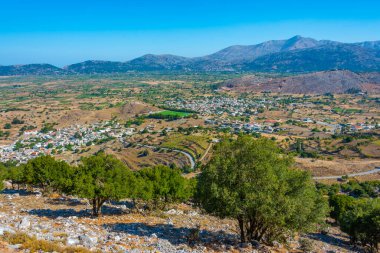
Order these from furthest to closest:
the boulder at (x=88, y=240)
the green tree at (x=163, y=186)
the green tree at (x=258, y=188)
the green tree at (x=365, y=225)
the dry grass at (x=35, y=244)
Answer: the green tree at (x=163, y=186) → the green tree at (x=365, y=225) → the green tree at (x=258, y=188) → the boulder at (x=88, y=240) → the dry grass at (x=35, y=244)

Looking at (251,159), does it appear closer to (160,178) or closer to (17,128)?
(160,178)

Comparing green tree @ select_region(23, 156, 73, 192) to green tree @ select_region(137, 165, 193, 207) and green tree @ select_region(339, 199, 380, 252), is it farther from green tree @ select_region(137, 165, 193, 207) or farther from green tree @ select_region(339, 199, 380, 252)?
green tree @ select_region(339, 199, 380, 252)

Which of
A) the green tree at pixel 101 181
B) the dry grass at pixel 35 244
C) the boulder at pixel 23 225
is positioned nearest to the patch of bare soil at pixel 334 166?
the green tree at pixel 101 181

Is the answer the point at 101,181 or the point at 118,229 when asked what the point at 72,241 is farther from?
the point at 101,181

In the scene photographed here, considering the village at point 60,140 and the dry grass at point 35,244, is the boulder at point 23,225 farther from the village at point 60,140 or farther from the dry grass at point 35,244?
the village at point 60,140

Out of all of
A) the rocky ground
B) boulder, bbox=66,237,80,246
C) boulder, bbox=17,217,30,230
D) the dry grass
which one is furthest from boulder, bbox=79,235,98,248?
boulder, bbox=17,217,30,230

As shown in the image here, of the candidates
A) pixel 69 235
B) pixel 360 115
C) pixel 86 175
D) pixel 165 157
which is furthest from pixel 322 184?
pixel 360 115

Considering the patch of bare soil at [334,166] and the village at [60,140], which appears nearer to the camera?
the patch of bare soil at [334,166]

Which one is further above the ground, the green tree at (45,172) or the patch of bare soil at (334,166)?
the green tree at (45,172)
